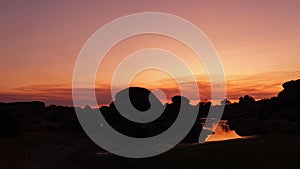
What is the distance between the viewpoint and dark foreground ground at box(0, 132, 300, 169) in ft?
79.7

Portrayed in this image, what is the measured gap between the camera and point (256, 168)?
73.9 feet

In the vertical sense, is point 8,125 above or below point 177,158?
above

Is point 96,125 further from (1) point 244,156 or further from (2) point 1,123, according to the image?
(1) point 244,156

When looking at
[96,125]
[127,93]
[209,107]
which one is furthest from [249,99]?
[96,125]

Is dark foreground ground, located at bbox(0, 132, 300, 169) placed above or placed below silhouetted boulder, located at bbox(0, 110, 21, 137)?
below

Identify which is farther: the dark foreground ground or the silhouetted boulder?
the silhouetted boulder

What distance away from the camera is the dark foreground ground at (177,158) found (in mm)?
24297

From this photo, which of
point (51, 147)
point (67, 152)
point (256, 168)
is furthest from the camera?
point (51, 147)

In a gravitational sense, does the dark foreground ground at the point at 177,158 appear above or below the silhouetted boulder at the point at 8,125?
below

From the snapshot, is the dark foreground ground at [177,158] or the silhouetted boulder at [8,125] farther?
the silhouetted boulder at [8,125]

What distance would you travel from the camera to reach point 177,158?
86.4 feet

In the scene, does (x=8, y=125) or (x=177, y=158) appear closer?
(x=177, y=158)

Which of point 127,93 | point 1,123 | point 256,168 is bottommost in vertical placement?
point 256,168

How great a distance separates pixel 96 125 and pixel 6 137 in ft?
69.5
